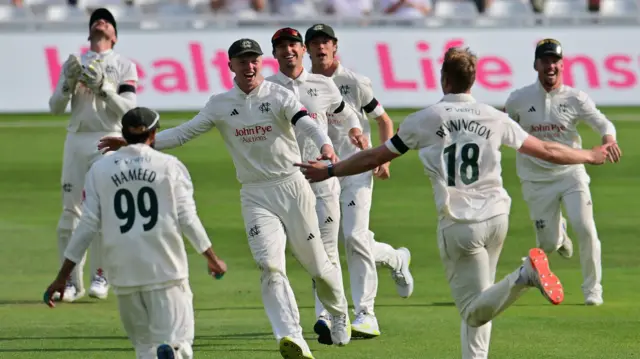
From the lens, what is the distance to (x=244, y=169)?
35.0 feet

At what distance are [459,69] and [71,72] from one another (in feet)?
16.6

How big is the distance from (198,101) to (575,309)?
16402 millimetres

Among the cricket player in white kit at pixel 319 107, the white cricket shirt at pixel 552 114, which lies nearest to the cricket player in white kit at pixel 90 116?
the cricket player in white kit at pixel 319 107

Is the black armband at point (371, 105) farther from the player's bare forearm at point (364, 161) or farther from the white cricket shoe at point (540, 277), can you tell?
the white cricket shoe at point (540, 277)

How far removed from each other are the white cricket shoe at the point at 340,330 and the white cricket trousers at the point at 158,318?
2.67 meters

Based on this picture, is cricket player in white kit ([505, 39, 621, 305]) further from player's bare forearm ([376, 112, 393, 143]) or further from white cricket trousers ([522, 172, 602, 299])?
player's bare forearm ([376, 112, 393, 143])

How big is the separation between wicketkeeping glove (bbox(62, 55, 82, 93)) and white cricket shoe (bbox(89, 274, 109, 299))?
5.97 ft

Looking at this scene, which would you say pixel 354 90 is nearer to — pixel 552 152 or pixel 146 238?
pixel 552 152

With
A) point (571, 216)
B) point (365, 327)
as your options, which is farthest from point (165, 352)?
point (571, 216)

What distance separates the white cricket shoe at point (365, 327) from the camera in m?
11.5

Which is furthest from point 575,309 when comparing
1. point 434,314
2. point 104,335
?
point 104,335

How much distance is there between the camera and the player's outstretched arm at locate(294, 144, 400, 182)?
9336mm

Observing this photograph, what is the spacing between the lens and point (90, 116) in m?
13.3

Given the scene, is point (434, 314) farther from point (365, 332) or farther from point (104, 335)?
point (104, 335)
